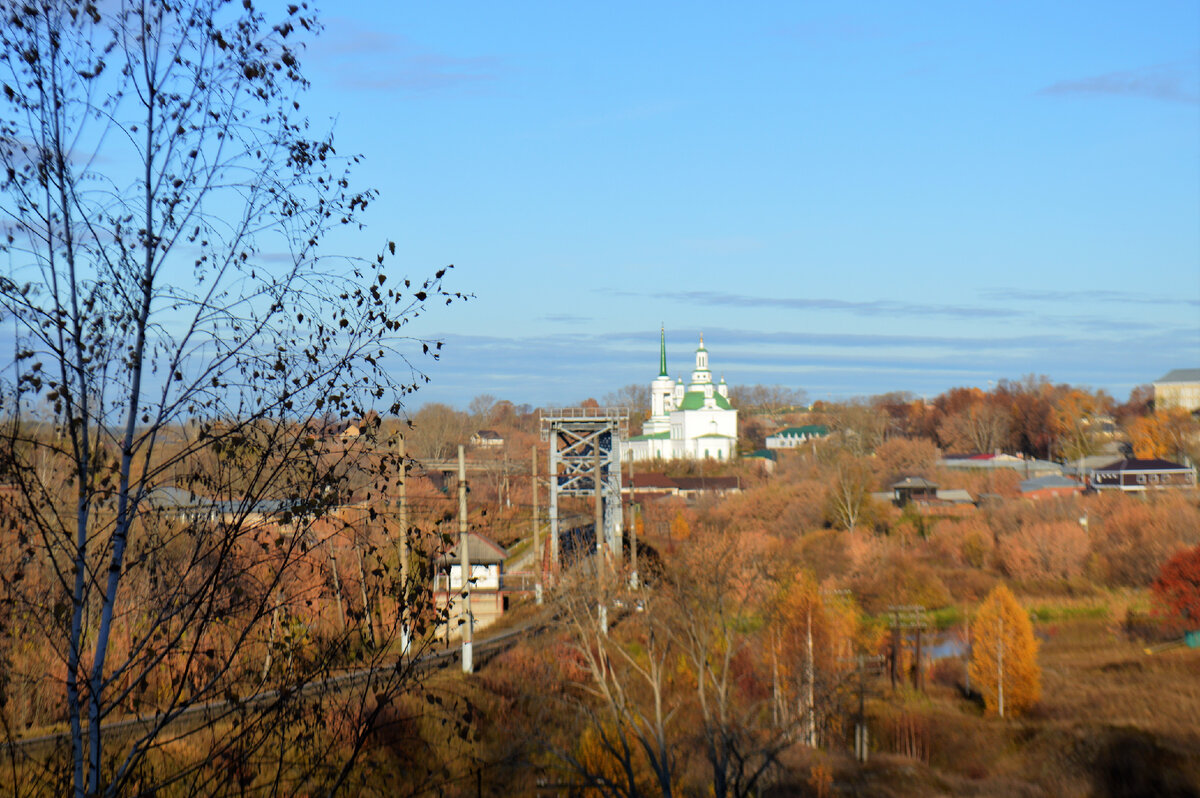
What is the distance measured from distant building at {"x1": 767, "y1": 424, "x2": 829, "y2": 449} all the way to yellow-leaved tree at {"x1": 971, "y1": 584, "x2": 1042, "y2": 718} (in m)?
65.6

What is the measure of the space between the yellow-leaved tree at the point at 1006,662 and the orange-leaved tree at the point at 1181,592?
263 inches

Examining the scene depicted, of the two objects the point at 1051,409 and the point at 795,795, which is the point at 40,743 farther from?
the point at 1051,409

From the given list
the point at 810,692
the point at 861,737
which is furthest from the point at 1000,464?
the point at 810,692

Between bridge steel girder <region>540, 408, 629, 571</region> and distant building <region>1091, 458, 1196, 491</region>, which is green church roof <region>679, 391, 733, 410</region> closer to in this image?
distant building <region>1091, 458, 1196, 491</region>

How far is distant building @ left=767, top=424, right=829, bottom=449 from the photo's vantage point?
89812 millimetres

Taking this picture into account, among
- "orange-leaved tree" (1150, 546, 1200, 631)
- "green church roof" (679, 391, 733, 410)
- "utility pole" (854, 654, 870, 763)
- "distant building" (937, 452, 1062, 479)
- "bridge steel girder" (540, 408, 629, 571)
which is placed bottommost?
"utility pole" (854, 654, 870, 763)

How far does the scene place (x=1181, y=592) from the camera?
27.6 m

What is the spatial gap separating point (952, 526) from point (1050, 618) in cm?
1113

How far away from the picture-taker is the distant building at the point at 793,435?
8981cm

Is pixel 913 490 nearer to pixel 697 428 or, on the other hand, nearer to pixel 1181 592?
pixel 1181 592

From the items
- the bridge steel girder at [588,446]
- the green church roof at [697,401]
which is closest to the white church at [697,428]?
the green church roof at [697,401]

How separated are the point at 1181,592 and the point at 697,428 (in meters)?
61.6

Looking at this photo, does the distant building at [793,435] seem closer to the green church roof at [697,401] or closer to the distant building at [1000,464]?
the green church roof at [697,401]

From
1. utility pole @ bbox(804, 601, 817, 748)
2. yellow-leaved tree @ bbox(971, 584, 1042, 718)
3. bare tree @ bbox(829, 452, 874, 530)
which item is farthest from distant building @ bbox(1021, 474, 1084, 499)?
utility pole @ bbox(804, 601, 817, 748)
